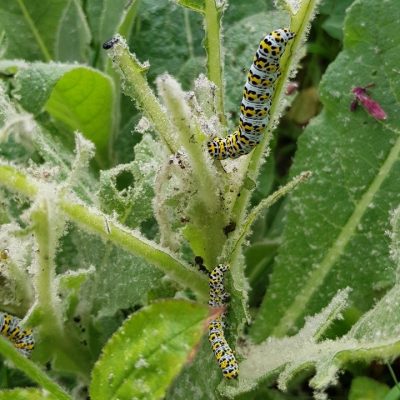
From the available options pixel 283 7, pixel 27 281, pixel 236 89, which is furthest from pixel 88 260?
pixel 283 7

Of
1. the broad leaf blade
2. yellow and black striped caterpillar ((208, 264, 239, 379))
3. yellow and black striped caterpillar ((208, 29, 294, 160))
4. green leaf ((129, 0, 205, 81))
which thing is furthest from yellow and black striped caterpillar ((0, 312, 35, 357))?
green leaf ((129, 0, 205, 81))

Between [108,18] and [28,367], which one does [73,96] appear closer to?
[108,18]

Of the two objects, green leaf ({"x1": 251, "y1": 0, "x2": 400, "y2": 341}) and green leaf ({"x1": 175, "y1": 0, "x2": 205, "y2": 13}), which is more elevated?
green leaf ({"x1": 175, "y1": 0, "x2": 205, "y2": 13})

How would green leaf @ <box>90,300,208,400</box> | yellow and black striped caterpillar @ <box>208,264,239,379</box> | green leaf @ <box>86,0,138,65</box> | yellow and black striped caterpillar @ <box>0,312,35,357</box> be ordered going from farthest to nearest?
green leaf @ <box>86,0,138,65</box> < yellow and black striped caterpillar @ <box>0,312,35,357</box> < yellow and black striped caterpillar @ <box>208,264,239,379</box> < green leaf @ <box>90,300,208,400</box>

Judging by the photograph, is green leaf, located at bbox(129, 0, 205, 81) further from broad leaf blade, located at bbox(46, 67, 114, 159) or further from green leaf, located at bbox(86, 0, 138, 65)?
broad leaf blade, located at bbox(46, 67, 114, 159)

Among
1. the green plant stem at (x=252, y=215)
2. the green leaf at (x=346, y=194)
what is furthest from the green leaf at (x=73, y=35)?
the green plant stem at (x=252, y=215)

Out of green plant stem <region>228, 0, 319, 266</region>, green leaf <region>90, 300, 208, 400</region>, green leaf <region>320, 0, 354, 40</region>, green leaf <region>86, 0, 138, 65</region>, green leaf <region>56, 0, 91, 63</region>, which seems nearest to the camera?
green leaf <region>90, 300, 208, 400</region>

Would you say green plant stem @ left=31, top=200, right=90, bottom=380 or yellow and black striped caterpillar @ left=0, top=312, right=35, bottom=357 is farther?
yellow and black striped caterpillar @ left=0, top=312, right=35, bottom=357
